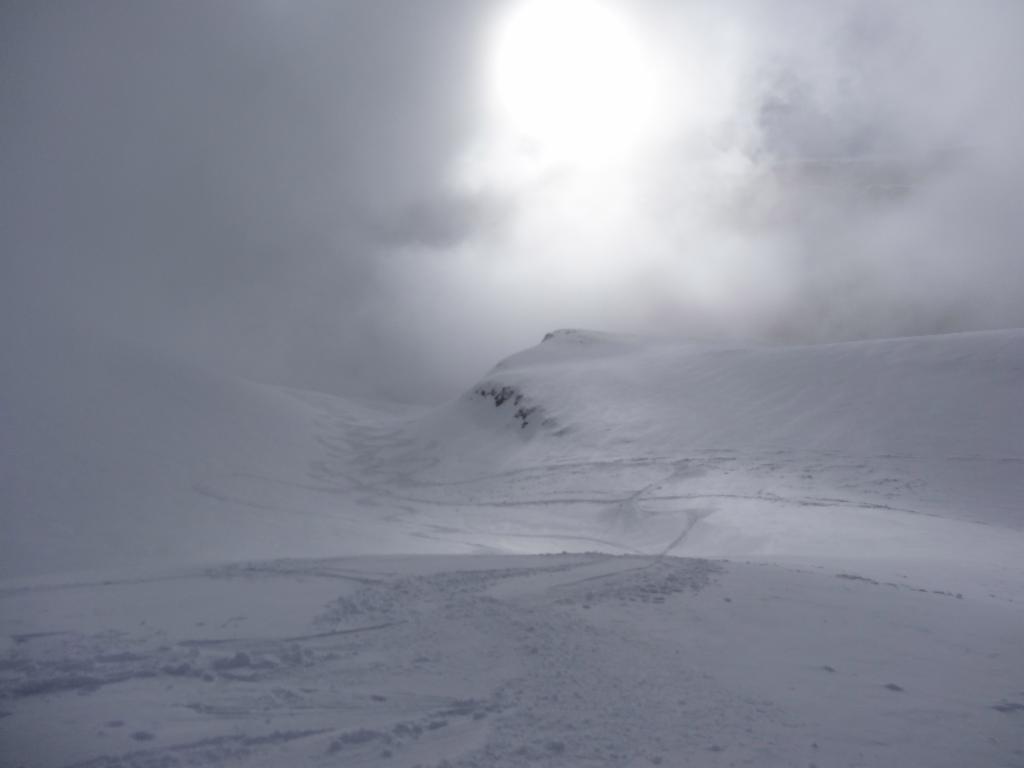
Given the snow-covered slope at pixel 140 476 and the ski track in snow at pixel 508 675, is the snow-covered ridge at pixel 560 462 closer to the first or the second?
the snow-covered slope at pixel 140 476

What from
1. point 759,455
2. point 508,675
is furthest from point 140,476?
point 759,455

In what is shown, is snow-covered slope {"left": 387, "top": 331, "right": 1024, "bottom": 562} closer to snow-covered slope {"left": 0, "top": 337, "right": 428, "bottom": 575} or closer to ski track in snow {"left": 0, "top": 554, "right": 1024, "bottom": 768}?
snow-covered slope {"left": 0, "top": 337, "right": 428, "bottom": 575}

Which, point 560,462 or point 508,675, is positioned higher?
point 560,462

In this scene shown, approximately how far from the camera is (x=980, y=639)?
6305mm

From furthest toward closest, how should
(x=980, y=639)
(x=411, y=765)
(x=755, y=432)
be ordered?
(x=755, y=432)
(x=980, y=639)
(x=411, y=765)

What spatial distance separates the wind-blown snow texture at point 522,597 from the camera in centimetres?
445

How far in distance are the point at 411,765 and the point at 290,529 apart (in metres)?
10.8

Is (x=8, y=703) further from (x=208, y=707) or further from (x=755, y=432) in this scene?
(x=755, y=432)

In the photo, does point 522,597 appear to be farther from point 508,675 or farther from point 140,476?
point 140,476

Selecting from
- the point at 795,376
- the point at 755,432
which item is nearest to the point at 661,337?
the point at 795,376

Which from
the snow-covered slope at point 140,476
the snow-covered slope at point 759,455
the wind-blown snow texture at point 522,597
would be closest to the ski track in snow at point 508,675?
the wind-blown snow texture at point 522,597

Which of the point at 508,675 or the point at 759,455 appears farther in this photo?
the point at 759,455

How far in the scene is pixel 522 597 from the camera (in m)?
7.08

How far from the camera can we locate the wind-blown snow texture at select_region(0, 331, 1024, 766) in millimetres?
4453
